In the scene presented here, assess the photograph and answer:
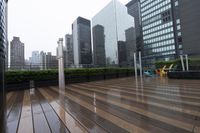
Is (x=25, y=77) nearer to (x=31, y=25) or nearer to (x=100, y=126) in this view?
(x=100, y=126)

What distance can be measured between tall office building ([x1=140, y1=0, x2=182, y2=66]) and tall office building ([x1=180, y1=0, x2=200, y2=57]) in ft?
45.1

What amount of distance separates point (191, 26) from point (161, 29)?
26.3m

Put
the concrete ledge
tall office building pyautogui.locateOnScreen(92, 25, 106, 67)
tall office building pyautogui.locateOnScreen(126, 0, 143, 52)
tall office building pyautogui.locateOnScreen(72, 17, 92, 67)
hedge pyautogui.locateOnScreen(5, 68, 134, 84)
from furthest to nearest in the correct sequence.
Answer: tall office building pyautogui.locateOnScreen(126, 0, 143, 52) → tall office building pyautogui.locateOnScreen(92, 25, 106, 67) → tall office building pyautogui.locateOnScreen(72, 17, 92, 67) → the concrete ledge → hedge pyautogui.locateOnScreen(5, 68, 134, 84)

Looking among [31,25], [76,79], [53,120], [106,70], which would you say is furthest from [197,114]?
[31,25]

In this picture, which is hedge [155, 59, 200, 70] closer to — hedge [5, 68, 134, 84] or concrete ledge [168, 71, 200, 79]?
concrete ledge [168, 71, 200, 79]

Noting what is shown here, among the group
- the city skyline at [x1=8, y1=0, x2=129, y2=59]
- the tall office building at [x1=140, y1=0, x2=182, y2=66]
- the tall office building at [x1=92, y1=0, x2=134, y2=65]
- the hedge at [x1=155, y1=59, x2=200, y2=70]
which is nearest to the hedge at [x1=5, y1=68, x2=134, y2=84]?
the city skyline at [x1=8, y1=0, x2=129, y2=59]

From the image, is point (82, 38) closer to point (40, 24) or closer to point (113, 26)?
point (113, 26)

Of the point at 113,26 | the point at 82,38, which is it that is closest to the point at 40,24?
the point at 82,38

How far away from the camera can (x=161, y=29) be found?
223 ft

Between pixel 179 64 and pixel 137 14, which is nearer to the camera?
pixel 179 64

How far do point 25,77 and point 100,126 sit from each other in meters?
7.14

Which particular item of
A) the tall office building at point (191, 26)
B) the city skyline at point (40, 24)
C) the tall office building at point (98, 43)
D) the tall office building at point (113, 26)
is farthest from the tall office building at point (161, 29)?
the city skyline at point (40, 24)

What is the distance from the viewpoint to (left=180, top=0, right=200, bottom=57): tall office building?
40.7m

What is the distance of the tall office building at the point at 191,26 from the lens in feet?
134
